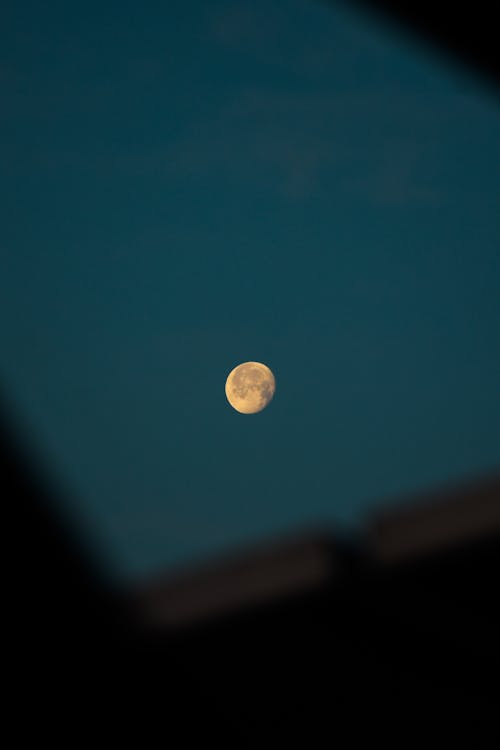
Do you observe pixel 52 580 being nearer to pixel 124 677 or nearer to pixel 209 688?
pixel 124 677

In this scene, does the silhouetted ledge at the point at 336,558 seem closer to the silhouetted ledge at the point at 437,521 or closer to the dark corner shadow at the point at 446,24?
the silhouetted ledge at the point at 437,521

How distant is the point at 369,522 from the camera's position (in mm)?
1791

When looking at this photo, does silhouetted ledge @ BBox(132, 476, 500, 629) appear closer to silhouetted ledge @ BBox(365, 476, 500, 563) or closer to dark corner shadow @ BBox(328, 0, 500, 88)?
silhouetted ledge @ BBox(365, 476, 500, 563)

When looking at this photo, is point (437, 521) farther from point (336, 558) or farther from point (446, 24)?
point (446, 24)

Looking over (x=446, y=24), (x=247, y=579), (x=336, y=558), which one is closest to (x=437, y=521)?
(x=336, y=558)

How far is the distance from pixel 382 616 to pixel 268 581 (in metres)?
0.38

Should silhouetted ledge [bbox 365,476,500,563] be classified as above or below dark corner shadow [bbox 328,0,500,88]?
below

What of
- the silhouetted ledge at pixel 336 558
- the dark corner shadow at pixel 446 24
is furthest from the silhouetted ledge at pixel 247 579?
the dark corner shadow at pixel 446 24

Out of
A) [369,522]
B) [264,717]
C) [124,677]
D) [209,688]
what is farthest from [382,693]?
[124,677]

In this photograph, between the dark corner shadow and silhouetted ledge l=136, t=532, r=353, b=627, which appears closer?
the dark corner shadow

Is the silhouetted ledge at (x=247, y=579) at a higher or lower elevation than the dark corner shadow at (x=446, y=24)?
lower

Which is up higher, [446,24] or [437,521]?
[446,24]

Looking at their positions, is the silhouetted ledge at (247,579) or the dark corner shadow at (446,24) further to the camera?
the silhouetted ledge at (247,579)

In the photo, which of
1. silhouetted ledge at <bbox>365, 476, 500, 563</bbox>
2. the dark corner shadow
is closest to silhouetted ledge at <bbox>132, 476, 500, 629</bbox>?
silhouetted ledge at <bbox>365, 476, 500, 563</bbox>
